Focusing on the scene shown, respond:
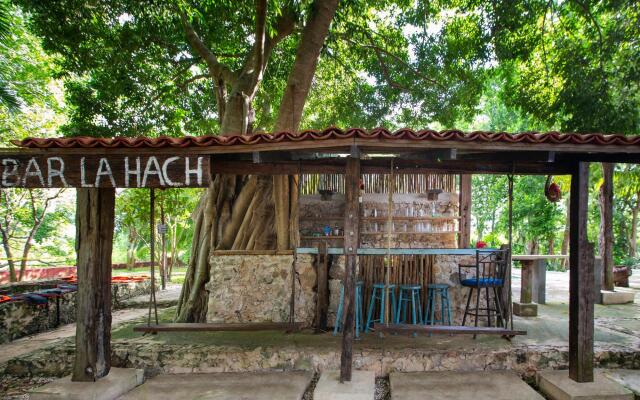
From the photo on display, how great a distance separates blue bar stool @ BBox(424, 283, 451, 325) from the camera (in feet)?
18.0

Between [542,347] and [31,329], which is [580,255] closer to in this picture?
[542,347]

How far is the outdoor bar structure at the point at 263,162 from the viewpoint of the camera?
3695mm

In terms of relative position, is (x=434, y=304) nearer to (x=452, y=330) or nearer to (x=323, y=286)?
(x=452, y=330)

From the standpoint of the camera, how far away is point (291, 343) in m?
4.98

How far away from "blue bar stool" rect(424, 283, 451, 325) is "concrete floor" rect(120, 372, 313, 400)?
2057 millimetres

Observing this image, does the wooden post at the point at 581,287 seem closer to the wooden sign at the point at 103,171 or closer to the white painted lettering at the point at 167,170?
the wooden sign at the point at 103,171

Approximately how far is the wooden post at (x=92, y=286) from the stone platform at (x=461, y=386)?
3.08 meters

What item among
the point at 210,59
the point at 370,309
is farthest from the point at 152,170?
the point at 210,59

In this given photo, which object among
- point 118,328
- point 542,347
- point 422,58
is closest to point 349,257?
point 542,347

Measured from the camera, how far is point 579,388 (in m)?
3.87

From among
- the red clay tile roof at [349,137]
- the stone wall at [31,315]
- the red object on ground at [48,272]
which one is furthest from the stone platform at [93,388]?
the red object on ground at [48,272]

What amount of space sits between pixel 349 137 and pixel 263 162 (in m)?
1.55

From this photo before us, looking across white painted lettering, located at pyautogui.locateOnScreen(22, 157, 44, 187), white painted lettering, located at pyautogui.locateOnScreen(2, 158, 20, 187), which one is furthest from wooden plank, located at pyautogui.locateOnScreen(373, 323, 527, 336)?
white painted lettering, located at pyautogui.locateOnScreen(2, 158, 20, 187)

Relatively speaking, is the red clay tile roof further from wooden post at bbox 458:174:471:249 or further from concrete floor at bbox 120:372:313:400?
wooden post at bbox 458:174:471:249
